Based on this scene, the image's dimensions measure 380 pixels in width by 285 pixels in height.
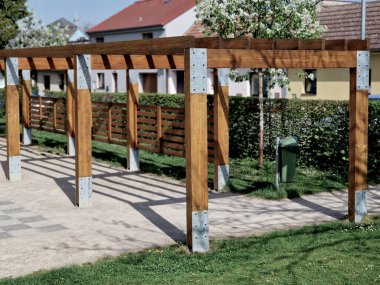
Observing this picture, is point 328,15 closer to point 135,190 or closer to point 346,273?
point 135,190

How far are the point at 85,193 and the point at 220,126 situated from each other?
3.01m

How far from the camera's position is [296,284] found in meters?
6.52

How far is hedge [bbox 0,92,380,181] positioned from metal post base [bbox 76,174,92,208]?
5.74 meters

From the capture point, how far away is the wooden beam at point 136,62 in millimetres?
12341

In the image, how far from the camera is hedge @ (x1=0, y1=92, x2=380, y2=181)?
45.8 ft

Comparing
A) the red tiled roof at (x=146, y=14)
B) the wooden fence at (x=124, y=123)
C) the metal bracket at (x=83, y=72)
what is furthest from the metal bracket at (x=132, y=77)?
the red tiled roof at (x=146, y=14)

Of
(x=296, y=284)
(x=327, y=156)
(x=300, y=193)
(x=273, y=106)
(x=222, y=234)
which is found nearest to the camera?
(x=296, y=284)

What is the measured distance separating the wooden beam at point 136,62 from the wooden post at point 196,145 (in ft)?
14.0

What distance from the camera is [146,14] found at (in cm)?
4812

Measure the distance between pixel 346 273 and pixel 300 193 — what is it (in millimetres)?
5317

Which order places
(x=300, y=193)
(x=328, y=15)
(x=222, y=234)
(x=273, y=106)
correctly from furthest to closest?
1. (x=328, y=15)
2. (x=273, y=106)
3. (x=300, y=193)
4. (x=222, y=234)

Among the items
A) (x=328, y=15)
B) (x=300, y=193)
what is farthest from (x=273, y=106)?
(x=328, y=15)

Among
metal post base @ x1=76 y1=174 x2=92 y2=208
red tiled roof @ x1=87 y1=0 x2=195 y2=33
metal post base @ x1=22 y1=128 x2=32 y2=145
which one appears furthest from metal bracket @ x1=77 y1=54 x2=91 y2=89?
red tiled roof @ x1=87 y1=0 x2=195 y2=33

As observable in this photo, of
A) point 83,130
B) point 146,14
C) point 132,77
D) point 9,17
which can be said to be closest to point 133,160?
point 132,77
